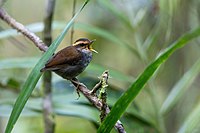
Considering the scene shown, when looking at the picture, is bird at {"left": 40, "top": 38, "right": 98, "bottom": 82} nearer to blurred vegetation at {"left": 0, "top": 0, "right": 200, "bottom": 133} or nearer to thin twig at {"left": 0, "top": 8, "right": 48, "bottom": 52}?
thin twig at {"left": 0, "top": 8, "right": 48, "bottom": 52}

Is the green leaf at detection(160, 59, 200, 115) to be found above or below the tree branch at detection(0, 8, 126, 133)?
above

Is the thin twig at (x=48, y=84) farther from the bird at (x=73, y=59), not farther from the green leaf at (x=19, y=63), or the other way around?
the green leaf at (x=19, y=63)

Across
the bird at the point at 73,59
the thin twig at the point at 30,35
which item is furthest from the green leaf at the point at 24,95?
the bird at the point at 73,59

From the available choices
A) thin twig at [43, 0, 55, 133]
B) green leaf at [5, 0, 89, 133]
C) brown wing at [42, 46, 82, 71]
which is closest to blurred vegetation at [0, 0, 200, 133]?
thin twig at [43, 0, 55, 133]

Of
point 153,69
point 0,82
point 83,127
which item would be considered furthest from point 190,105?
point 153,69

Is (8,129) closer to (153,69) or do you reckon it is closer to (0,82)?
(153,69)

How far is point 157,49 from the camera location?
3.61m

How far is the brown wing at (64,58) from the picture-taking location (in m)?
1.68

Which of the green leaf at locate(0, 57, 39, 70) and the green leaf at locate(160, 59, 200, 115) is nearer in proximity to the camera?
the green leaf at locate(160, 59, 200, 115)

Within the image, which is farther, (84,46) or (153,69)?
(84,46)

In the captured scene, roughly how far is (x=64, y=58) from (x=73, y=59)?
7 centimetres

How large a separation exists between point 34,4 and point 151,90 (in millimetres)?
2559

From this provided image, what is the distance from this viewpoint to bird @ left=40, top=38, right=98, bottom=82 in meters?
1.73

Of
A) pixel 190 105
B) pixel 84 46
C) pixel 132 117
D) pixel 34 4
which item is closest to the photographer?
pixel 84 46
